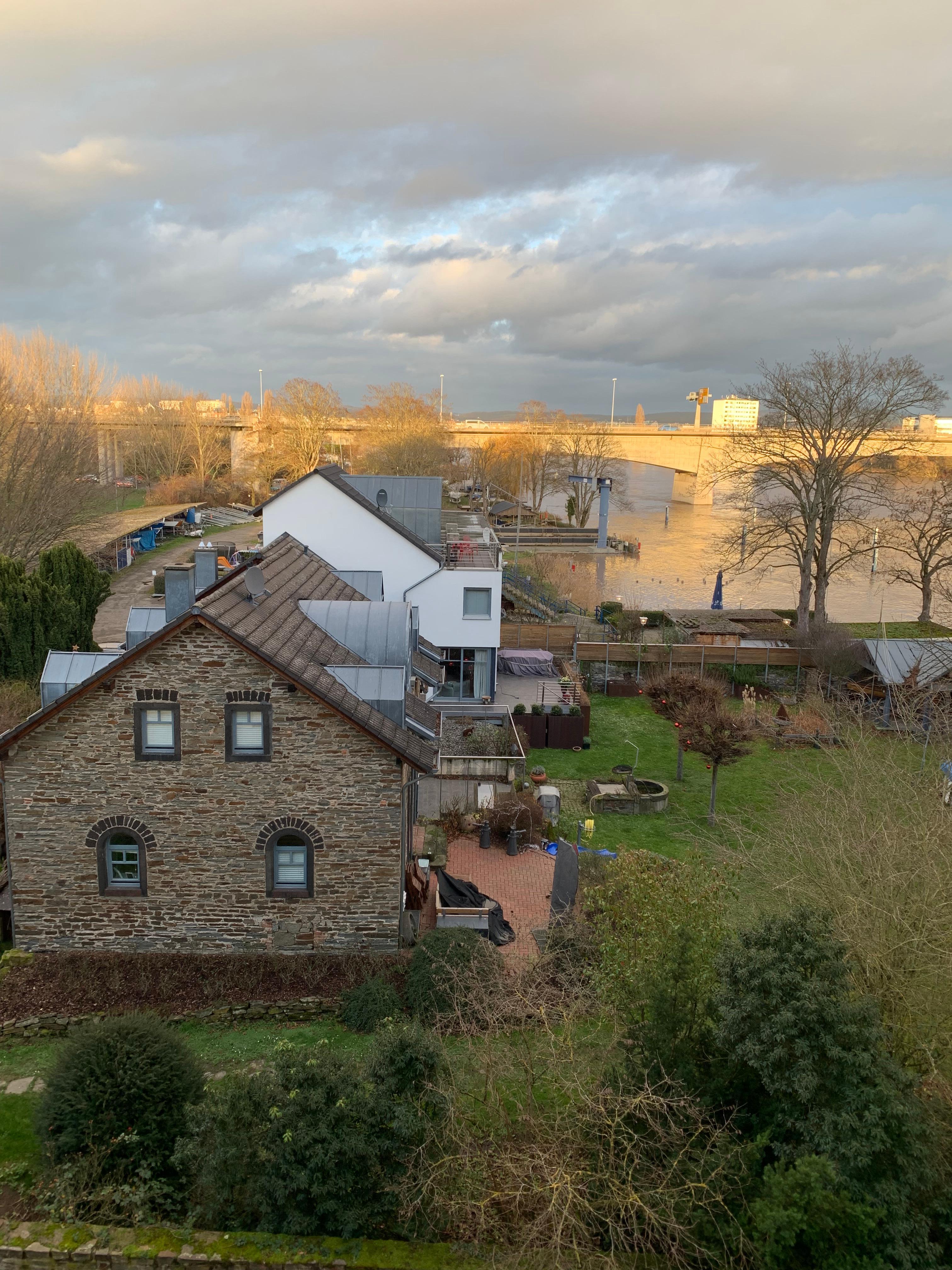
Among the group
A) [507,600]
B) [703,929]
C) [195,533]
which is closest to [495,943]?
[703,929]

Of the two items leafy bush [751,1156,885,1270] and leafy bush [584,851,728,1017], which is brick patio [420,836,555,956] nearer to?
leafy bush [584,851,728,1017]

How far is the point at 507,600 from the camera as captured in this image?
4431cm

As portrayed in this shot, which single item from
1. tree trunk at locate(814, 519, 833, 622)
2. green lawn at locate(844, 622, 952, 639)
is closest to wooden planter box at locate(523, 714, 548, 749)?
green lawn at locate(844, 622, 952, 639)

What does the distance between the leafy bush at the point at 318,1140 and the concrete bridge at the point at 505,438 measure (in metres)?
75.7

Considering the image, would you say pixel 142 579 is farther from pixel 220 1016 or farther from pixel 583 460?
pixel 583 460

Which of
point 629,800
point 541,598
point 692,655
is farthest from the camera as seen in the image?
point 541,598

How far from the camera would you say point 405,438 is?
75.2 m

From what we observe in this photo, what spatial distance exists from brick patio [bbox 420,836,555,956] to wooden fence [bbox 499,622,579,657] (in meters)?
16.6

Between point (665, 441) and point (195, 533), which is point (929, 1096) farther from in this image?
point (665, 441)

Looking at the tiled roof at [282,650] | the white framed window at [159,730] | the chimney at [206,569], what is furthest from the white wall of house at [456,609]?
the white framed window at [159,730]

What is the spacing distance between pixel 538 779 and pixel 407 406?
6867cm

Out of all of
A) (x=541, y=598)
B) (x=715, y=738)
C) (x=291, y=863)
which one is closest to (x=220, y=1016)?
(x=291, y=863)

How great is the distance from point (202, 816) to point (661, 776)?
16314 mm

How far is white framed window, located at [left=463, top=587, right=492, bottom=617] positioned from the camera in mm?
29359
